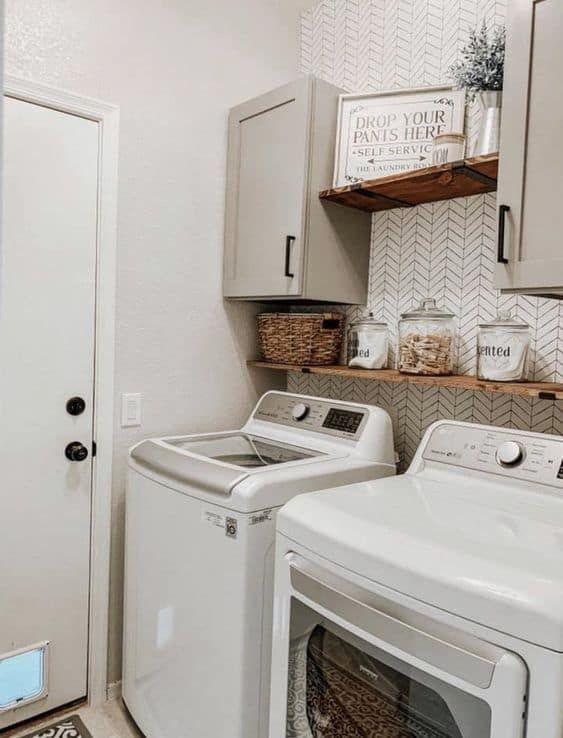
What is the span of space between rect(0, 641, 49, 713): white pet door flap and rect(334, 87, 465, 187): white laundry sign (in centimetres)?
193

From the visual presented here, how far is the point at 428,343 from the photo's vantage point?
1753 millimetres

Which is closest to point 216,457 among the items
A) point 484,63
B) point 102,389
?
point 102,389

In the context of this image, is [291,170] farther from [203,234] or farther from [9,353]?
[9,353]

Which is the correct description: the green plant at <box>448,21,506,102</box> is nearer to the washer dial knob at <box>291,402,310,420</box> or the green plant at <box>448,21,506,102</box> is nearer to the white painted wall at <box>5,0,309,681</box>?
the white painted wall at <box>5,0,309,681</box>

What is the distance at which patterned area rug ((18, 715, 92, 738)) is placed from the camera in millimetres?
1852

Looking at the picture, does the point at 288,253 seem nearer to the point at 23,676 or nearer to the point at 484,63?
→ the point at 484,63

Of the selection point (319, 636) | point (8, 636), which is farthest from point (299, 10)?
point (8, 636)

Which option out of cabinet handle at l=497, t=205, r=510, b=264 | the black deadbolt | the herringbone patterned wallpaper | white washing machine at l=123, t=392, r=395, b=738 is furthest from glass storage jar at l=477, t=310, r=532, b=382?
the black deadbolt

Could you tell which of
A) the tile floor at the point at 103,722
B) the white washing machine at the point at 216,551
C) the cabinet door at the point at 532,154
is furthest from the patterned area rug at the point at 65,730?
the cabinet door at the point at 532,154

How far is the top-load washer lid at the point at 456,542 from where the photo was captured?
34.7 inches

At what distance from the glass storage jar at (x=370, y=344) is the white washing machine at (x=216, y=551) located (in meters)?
0.18

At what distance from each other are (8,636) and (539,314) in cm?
A: 199

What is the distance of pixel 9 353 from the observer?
1.77 metres

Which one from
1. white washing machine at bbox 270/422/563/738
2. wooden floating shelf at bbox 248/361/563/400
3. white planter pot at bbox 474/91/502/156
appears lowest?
white washing machine at bbox 270/422/563/738
